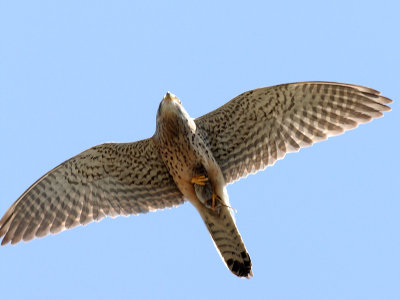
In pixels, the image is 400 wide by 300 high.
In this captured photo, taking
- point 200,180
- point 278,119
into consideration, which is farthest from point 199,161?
point 278,119

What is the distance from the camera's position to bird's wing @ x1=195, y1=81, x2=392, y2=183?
11.2 m

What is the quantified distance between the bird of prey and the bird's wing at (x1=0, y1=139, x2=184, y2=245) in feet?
0.05

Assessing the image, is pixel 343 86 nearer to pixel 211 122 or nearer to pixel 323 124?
pixel 323 124

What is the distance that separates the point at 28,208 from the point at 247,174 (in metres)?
3.49

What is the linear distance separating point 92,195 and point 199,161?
1895 mm

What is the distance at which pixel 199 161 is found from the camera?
1109 cm

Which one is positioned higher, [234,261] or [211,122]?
[211,122]

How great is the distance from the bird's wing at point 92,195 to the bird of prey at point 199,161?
16 millimetres

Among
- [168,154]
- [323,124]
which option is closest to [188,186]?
[168,154]

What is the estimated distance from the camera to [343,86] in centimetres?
1126

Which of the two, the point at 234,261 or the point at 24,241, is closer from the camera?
the point at 234,261

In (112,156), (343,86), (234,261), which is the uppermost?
(343,86)

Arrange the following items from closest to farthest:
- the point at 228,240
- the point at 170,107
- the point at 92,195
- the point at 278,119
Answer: the point at 170,107 → the point at 228,240 → the point at 278,119 → the point at 92,195

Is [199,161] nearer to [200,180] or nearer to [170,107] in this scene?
[200,180]
